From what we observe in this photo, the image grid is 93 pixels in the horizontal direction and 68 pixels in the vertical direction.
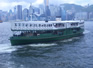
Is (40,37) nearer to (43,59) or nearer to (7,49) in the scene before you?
(7,49)

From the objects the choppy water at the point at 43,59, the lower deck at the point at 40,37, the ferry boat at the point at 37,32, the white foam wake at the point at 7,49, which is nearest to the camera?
the choppy water at the point at 43,59

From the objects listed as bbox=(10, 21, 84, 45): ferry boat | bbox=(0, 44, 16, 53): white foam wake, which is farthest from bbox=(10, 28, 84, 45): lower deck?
bbox=(0, 44, 16, 53): white foam wake

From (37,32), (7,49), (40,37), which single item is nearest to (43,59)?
(7,49)

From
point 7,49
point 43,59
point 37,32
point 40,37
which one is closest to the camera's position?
point 43,59

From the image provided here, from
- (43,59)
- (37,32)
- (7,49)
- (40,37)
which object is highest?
(37,32)

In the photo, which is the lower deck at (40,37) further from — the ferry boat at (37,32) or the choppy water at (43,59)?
the choppy water at (43,59)

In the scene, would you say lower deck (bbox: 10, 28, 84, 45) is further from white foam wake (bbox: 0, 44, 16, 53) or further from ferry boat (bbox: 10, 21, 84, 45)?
white foam wake (bbox: 0, 44, 16, 53)

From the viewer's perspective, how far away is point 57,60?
871 inches

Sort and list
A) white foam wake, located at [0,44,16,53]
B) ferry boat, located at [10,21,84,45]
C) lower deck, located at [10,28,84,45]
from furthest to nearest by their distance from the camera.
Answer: ferry boat, located at [10,21,84,45] < lower deck, located at [10,28,84,45] < white foam wake, located at [0,44,16,53]

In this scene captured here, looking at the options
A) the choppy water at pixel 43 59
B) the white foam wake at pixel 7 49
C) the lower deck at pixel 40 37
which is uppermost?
the lower deck at pixel 40 37

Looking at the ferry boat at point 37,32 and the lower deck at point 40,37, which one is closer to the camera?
the lower deck at point 40,37

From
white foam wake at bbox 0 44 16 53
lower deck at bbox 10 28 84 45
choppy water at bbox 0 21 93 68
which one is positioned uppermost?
lower deck at bbox 10 28 84 45

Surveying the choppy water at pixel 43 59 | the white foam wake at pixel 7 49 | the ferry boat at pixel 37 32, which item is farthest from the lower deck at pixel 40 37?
the choppy water at pixel 43 59

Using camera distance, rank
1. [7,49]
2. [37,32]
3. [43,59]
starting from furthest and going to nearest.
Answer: [37,32] → [7,49] → [43,59]
